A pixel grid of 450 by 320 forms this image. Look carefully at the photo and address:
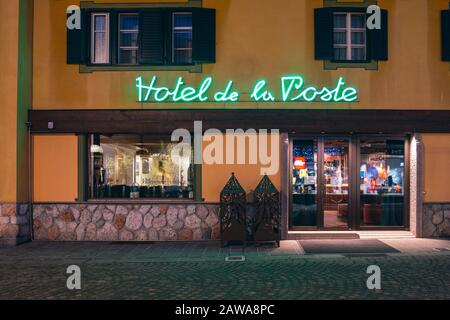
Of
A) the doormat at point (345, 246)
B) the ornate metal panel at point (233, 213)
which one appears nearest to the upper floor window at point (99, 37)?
the ornate metal panel at point (233, 213)

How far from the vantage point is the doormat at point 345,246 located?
1025cm

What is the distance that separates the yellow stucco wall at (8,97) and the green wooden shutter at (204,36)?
14.6 ft

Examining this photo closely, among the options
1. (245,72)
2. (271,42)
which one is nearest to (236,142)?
(245,72)

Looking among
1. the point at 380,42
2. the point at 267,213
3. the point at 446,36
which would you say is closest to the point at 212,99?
the point at 267,213

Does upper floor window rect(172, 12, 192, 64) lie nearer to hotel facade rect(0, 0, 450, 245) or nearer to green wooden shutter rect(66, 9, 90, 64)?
hotel facade rect(0, 0, 450, 245)

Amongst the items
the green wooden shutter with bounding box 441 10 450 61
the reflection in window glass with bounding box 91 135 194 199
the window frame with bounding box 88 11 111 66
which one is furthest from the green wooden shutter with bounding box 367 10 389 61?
the window frame with bounding box 88 11 111 66

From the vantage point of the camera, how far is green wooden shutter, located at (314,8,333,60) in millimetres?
11719

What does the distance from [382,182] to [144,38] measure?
749 centimetres

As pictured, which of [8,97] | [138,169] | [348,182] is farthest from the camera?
[348,182]

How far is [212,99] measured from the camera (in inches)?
464

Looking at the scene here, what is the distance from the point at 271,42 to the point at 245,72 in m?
1.04

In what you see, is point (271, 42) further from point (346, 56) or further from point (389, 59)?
point (389, 59)

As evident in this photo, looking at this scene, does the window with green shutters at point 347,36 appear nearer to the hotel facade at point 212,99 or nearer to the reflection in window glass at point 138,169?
the hotel facade at point 212,99

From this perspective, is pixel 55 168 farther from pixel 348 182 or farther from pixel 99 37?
pixel 348 182
